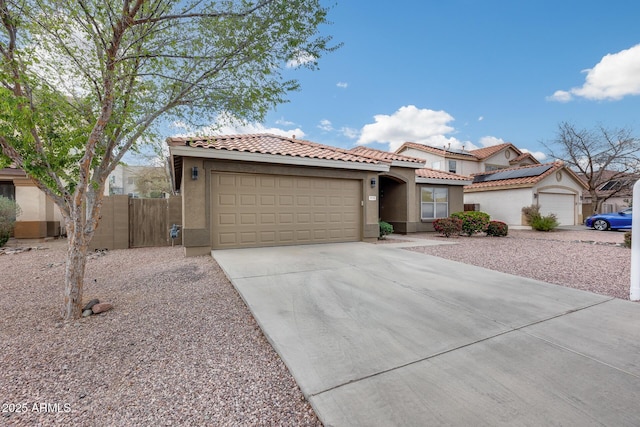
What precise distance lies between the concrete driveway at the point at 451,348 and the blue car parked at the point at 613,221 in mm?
15004

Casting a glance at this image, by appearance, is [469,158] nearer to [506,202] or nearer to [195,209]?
[506,202]

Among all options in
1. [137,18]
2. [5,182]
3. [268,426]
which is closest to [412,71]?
[137,18]

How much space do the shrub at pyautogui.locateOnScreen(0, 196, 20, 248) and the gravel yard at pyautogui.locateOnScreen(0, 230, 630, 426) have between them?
6797 millimetres

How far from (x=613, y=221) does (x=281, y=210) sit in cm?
1784

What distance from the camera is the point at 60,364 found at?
8.35 ft

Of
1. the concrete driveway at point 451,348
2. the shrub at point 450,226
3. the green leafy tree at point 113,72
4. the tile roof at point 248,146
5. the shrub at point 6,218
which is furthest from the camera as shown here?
the shrub at point 450,226

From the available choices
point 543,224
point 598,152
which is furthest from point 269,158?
point 598,152

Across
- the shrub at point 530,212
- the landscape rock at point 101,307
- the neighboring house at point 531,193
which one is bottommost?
the landscape rock at point 101,307

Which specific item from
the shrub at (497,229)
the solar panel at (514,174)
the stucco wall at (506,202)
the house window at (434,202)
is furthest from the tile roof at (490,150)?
the shrub at (497,229)

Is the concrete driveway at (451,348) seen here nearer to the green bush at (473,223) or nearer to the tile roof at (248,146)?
the tile roof at (248,146)

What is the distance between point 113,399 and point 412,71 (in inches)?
581

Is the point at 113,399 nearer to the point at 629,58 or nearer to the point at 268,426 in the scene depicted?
the point at 268,426

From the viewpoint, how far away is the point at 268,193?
8.77 meters

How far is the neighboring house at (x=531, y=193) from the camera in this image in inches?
674
